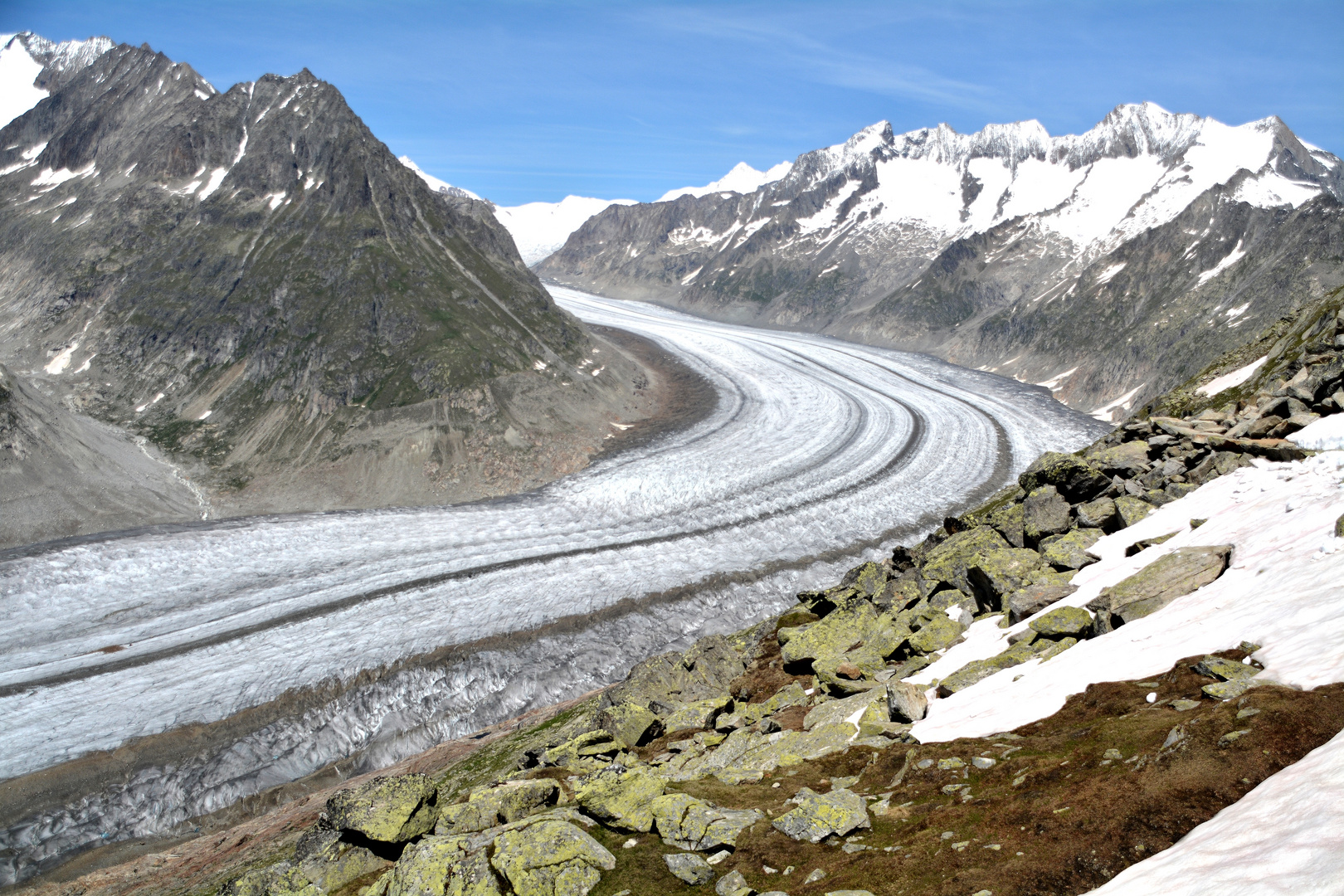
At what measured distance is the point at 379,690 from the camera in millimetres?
29891

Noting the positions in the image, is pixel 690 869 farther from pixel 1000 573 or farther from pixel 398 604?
pixel 398 604

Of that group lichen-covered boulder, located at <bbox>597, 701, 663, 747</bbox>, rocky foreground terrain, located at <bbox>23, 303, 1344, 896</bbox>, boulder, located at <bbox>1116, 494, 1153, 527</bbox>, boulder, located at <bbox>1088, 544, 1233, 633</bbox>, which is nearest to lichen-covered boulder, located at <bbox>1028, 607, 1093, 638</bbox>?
rocky foreground terrain, located at <bbox>23, 303, 1344, 896</bbox>

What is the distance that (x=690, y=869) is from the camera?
1016cm

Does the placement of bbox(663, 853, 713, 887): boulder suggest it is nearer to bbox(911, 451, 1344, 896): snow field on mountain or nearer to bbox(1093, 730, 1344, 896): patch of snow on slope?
bbox(911, 451, 1344, 896): snow field on mountain

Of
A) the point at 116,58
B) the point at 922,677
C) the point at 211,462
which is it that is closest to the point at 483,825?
the point at 922,677

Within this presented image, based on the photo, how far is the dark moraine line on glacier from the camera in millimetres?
26688

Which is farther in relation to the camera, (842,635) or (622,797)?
(842,635)

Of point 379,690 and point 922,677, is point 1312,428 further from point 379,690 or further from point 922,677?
point 379,690

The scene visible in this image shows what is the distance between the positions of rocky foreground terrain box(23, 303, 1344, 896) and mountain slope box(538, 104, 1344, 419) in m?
61.9

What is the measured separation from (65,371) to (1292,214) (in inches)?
5047

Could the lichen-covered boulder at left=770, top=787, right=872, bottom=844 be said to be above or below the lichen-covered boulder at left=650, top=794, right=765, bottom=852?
above

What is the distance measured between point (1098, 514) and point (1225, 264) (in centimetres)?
8754

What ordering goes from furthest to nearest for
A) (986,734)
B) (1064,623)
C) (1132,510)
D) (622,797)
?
1. (1132,510)
2. (1064,623)
3. (622,797)
4. (986,734)

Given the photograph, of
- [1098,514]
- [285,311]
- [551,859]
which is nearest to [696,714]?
[551,859]
